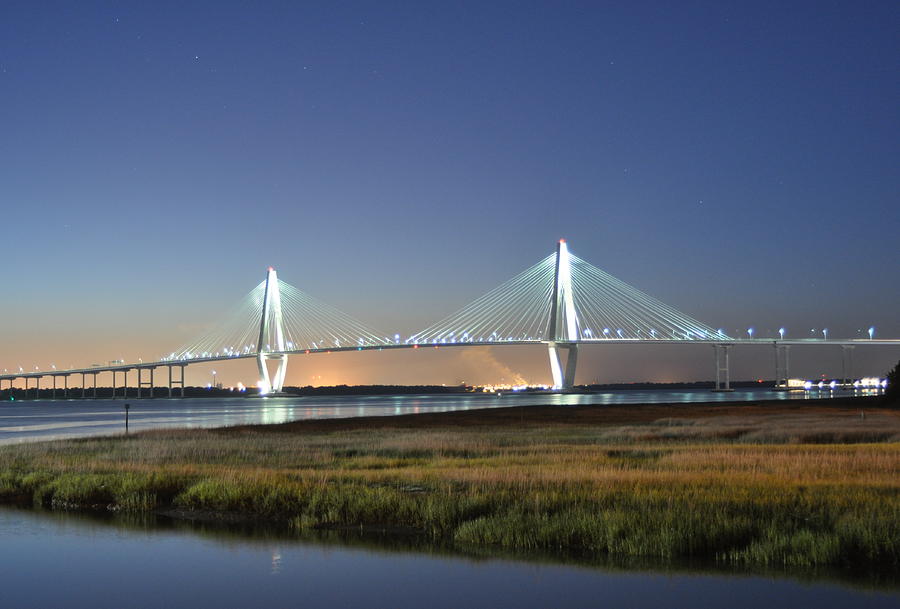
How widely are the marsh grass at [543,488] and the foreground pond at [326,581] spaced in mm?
866

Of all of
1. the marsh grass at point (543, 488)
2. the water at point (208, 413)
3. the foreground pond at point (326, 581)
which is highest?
the marsh grass at point (543, 488)

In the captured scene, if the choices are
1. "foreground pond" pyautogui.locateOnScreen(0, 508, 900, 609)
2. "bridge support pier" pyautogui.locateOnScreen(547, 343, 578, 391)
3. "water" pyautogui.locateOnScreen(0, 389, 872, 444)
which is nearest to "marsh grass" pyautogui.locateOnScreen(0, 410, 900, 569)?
"foreground pond" pyautogui.locateOnScreen(0, 508, 900, 609)

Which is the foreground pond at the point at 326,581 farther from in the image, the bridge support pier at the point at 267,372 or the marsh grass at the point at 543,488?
the bridge support pier at the point at 267,372

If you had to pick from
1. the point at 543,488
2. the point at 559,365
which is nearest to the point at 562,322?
the point at 559,365

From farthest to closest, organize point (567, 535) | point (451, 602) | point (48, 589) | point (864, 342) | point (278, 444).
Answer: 1. point (864, 342)
2. point (278, 444)
3. point (567, 535)
4. point (48, 589)
5. point (451, 602)

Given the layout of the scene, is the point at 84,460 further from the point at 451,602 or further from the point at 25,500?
the point at 451,602

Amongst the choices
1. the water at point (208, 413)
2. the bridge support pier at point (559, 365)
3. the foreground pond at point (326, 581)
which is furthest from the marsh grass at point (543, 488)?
the bridge support pier at point (559, 365)

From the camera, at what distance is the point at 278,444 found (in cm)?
2834

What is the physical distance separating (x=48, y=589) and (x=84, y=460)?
11.4 meters

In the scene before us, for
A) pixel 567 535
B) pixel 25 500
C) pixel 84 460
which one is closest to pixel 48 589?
pixel 567 535

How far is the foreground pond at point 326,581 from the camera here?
415 inches

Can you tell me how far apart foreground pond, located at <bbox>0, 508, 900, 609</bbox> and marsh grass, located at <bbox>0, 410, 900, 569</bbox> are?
0.87m

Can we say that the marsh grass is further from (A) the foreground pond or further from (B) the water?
(B) the water

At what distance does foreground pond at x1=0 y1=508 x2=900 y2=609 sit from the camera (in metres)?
10.5
